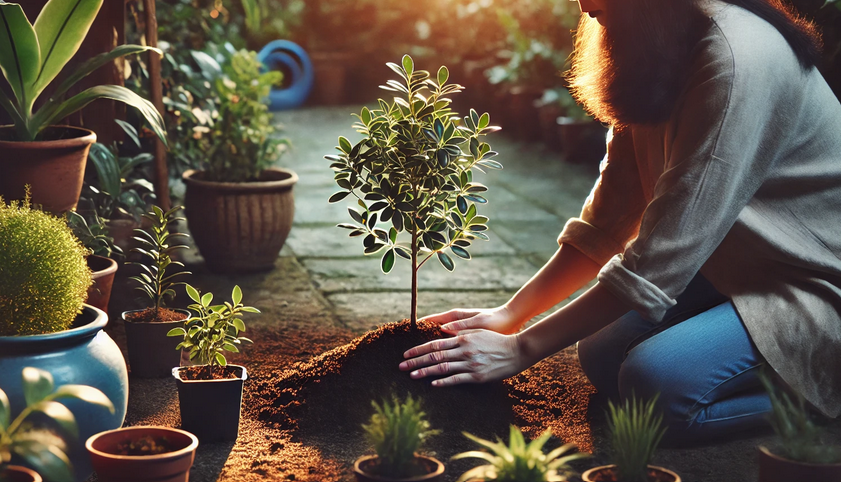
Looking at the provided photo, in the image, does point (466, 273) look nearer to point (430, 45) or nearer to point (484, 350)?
point (484, 350)

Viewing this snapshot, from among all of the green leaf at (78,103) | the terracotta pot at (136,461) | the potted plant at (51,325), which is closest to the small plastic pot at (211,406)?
the potted plant at (51,325)

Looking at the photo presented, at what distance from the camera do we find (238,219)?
3.52 metres

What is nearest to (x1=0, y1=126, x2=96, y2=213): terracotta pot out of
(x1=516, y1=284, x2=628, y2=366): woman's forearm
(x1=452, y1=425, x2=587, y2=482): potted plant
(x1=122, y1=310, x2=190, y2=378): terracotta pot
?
(x1=122, y1=310, x2=190, y2=378): terracotta pot

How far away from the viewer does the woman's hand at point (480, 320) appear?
7.32ft

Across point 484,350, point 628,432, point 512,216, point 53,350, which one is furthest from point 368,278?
point 628,432

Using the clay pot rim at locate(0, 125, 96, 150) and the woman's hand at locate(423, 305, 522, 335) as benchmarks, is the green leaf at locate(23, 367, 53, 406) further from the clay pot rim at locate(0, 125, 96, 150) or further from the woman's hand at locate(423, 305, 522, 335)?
the clay pot rim at locate(0, 125, 96, 150)

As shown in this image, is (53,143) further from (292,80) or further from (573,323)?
(292,80)

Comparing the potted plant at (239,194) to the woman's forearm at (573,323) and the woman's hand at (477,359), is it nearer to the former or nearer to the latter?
the woman's hand at (477,359)

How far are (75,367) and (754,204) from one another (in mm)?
1468

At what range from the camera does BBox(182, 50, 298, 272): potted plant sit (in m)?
3.51

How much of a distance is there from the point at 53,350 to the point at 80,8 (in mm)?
1145

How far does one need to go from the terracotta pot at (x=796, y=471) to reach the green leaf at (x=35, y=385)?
1.16 metres

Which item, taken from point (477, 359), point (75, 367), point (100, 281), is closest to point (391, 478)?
point (477, 359)

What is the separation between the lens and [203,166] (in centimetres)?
402
